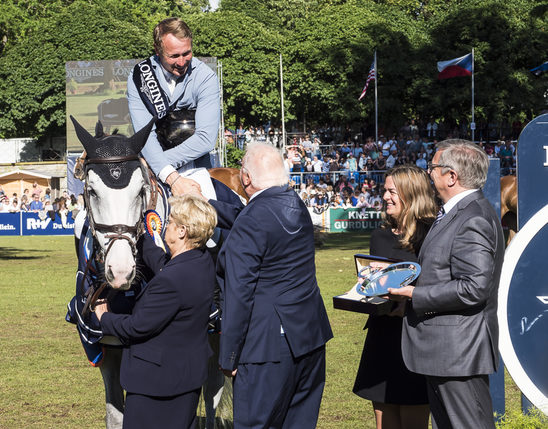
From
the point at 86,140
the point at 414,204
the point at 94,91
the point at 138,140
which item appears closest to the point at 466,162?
the point at 414,204

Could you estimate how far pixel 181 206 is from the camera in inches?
173

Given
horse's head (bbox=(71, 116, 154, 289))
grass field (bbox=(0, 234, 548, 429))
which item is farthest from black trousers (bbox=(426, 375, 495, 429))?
horse's head (bbox=(71, 116, 154, 289))

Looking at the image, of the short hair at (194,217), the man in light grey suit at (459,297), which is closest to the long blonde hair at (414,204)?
the man in light grey suit at (459,297)

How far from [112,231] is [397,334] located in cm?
194

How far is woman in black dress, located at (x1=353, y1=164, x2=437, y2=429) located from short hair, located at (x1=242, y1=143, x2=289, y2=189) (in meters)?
0.89

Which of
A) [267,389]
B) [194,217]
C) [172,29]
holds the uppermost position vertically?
Result: [172,29]

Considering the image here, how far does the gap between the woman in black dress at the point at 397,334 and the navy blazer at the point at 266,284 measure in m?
0.77

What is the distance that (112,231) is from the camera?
4645 mm

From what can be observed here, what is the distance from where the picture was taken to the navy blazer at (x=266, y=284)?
408 centimetres

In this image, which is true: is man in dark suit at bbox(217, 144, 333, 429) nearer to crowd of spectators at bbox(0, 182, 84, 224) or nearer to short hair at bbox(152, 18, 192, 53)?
short hair at bbox(152, 18, 192, 53)

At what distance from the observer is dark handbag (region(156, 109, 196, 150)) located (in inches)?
233

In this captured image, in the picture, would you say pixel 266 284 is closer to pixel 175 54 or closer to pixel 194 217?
pixel 194 217

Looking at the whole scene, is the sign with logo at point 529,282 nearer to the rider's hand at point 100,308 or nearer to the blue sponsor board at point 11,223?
the rider's hand at point 100,308

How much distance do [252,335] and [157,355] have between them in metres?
0.56
